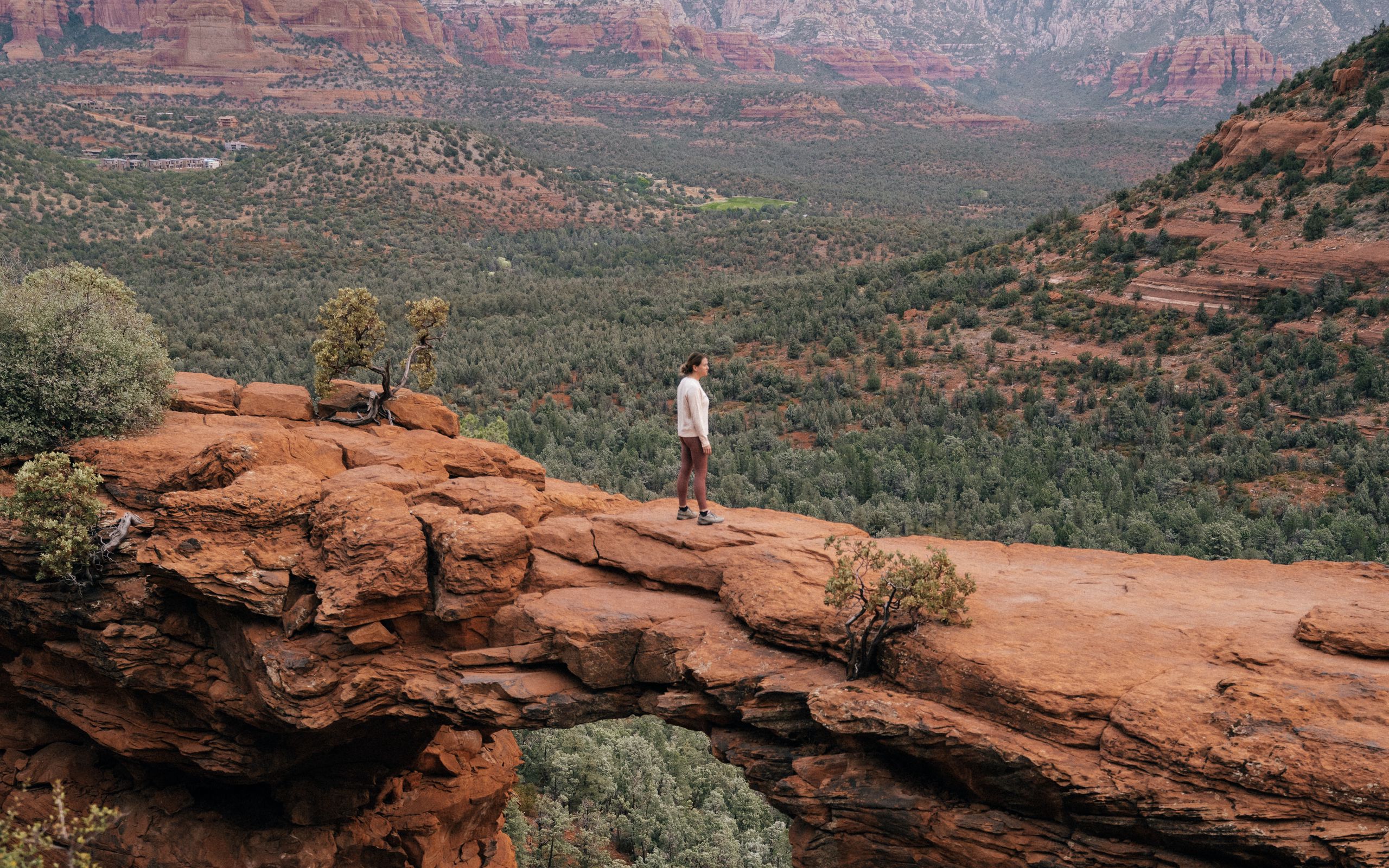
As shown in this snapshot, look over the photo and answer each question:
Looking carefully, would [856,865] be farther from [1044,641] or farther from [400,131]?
[400,131]

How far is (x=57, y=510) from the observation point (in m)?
11.3

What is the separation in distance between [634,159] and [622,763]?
102 metres

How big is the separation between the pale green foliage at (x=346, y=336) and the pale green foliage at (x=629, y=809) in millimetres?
8385

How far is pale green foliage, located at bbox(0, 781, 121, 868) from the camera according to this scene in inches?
307

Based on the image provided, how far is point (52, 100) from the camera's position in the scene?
10281cm

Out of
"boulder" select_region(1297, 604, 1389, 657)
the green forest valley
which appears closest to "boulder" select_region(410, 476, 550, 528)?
the green forest valley

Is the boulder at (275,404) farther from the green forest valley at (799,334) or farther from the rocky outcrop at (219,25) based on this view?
the rocky outcrop at (219,25)

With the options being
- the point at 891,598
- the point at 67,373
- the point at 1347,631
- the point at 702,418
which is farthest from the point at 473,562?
the point at 1347,631

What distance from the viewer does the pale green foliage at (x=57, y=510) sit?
11.1m

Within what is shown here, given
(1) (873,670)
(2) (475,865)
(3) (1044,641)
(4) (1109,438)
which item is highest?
(3) (1044,641)

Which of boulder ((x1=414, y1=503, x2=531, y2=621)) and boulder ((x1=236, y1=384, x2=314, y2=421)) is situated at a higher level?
boulder ((x1=236, y1=384, x2=314, y2=421))

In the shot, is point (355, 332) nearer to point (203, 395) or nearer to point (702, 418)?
point (203, 395)

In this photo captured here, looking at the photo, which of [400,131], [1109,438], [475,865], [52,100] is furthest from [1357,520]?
[52,100]

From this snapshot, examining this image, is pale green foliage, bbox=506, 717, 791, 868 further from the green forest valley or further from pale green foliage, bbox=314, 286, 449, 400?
pale green foliage, bbox=314, 286, 449, 400
